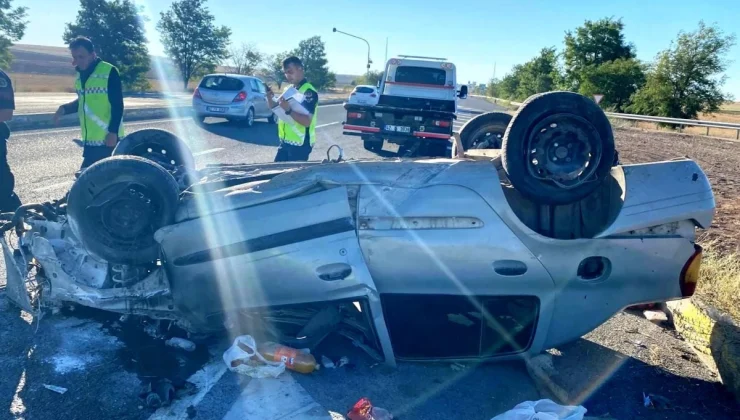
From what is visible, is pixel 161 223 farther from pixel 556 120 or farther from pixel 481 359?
pixel 556 120

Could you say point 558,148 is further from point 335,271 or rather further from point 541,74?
point 541,74

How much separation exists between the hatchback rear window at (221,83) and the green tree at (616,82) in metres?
28.0

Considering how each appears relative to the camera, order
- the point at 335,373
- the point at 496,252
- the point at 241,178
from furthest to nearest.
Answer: the point at 241,178
the point at 335,373
the point at 496,252

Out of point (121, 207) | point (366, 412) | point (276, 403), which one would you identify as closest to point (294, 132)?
point (121, 207)

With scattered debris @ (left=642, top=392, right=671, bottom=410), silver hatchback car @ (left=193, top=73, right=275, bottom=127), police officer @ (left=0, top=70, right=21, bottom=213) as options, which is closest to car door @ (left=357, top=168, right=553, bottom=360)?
scattered debris @ (left=642, top=392, right=671, bottom=410)

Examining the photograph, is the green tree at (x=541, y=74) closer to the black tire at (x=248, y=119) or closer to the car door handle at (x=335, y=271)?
the black tire at (x=248, y=119)

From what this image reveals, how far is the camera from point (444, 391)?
3.06 metres

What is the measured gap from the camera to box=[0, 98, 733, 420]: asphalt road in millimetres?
2730

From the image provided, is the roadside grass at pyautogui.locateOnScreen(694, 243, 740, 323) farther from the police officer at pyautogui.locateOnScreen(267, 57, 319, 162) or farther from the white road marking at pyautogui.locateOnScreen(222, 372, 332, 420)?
the police officer at pyautogui.locateOnScreen(267, 57, 319, 162)

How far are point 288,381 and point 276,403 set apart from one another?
0.69 ft

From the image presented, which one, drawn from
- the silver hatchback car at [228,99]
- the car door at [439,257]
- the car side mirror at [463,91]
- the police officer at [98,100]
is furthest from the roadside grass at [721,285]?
the silver hatchback car at [228,99]

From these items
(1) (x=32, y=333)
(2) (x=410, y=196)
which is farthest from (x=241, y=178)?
(1) (x=32, y=333)

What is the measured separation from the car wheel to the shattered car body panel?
13.8 meters

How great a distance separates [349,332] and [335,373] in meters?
0.25
